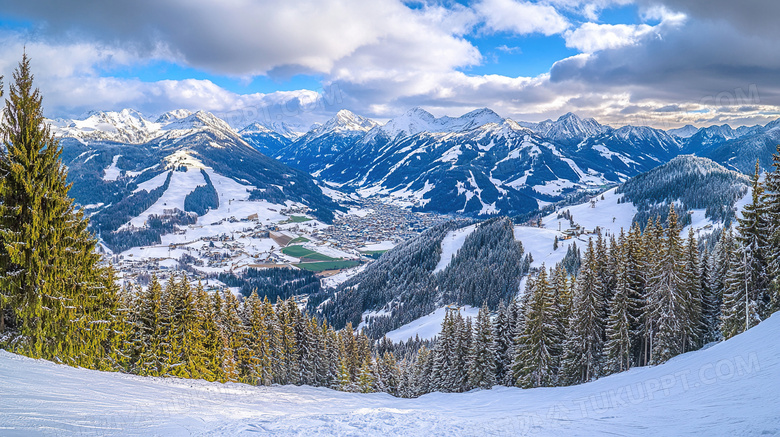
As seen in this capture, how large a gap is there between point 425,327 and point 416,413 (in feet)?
275

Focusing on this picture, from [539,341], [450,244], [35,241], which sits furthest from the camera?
[450,244]

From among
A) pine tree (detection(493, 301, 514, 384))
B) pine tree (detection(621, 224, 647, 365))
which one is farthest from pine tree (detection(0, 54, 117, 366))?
pine tree (detection(621, 224, 647, 365))

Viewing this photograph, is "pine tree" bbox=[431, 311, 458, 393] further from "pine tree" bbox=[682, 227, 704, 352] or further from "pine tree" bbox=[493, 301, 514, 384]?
"pine tree" bbox=[682, 227, 704, 352]

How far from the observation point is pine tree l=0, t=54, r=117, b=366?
50.2ft

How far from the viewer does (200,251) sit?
194 metres

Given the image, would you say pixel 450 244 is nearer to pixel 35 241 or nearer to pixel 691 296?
pixel 691 296

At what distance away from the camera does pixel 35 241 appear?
15.7 m

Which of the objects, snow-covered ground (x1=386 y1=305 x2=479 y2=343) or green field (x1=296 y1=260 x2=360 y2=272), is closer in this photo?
snow-covered ground (x1=386 y1=305 x2=479 y2=343)

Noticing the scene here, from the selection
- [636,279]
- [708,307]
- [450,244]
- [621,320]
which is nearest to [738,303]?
[636,279]

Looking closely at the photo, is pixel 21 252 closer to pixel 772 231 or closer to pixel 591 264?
pixel 591 264

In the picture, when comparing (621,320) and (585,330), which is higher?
(621,320)

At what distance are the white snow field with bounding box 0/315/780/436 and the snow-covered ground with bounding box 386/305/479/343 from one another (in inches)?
2897

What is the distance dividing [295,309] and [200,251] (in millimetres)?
174610

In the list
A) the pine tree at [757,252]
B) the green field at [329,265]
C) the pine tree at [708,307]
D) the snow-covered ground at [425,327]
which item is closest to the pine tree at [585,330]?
the pine tree at [757,252]
